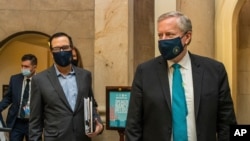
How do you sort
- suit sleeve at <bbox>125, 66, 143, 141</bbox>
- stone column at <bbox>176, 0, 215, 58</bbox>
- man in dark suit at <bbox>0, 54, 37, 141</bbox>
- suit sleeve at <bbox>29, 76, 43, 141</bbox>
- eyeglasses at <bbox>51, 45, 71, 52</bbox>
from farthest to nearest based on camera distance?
man in dark suit at <bbox>0, 54, 37, 141</bbox> < stone column at <bbox>176, 0, 215, 58</bbox> < eyeglasses at <bbox>51, 45, 71, 52</bbox> < suit sleeve at <bbox>29, 76, 43, 141</bbox> < suit sleeve at <bbox>125, 66, 143, 141</bbox>

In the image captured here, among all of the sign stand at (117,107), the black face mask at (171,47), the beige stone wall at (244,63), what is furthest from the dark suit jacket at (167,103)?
the beige stone wall at (244,63)

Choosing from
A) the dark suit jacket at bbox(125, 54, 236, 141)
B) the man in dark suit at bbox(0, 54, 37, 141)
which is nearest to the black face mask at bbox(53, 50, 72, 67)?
the dark suit jacket at bbox(125, 54, 236, 141)

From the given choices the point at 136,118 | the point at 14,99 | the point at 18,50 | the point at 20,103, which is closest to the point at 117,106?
the point at 20,103

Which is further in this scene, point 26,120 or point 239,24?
point 239,24

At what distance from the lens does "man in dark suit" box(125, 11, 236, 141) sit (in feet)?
9.84

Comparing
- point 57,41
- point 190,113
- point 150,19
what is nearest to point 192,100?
point 190,113

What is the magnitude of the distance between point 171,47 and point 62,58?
1279 mm

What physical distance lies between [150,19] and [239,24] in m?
1.34

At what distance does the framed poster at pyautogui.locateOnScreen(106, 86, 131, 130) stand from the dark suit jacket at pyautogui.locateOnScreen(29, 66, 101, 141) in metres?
1.33

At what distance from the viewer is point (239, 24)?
6.67 m

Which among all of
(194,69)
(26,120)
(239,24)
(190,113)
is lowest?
(26,120)

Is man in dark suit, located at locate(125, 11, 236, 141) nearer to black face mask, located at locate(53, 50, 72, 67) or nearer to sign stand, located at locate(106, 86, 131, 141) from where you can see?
black face mask, located at locate(53, 50, 72, 67)

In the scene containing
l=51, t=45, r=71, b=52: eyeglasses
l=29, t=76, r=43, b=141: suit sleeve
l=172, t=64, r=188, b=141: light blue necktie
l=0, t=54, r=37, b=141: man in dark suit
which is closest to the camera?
l=172, t=64, r=188, b=141: light blue necktie

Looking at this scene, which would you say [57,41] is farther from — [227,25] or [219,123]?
[227,25]
